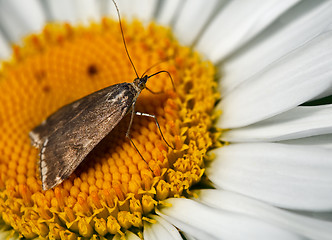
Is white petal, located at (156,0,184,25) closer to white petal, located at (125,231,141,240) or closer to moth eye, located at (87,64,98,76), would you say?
moth eye, located at (87,64,98,76)

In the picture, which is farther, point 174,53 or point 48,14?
point 48,14

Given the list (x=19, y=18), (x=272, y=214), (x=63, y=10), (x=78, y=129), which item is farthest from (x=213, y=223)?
(x=19, y=18)

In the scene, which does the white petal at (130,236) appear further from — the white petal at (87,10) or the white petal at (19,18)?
the white petal at (19,18)

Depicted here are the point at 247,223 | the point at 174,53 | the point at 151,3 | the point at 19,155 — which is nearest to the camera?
the point at 247,223

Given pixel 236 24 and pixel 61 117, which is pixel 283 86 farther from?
pixel 61 117

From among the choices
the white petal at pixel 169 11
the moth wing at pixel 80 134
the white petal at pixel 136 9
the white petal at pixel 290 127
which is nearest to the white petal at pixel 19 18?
the white petal at pixel 136 9

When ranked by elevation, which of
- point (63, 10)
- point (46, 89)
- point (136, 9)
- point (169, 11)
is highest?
point (63, 10)

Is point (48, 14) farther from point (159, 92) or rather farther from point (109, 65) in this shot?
point (159, 92)

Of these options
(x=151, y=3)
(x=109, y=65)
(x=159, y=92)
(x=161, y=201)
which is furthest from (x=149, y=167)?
(x=151, y=3)
